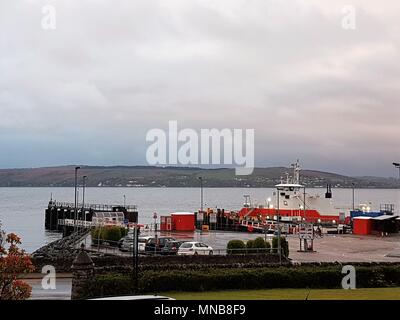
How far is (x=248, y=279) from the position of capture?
811 inches

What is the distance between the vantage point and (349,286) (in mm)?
21531

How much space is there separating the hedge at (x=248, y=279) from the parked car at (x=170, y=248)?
1015 centimetres

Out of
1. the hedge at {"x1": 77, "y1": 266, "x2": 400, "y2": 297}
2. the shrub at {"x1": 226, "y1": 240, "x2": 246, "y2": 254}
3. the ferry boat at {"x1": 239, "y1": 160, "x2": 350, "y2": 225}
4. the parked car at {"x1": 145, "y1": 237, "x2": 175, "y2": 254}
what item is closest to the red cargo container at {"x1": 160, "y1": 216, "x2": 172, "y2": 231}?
the ferry boat at {"x1": 239, "y1": 160, "x2": 350, "y2": 225}

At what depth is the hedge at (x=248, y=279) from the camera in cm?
1973

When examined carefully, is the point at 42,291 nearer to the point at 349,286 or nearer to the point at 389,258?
the point at 349,286

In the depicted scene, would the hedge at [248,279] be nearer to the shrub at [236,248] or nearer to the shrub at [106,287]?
the shrub at [106,287]

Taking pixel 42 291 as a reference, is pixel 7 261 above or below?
above

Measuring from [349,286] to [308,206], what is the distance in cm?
4295

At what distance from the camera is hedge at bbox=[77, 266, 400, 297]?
1973 cm

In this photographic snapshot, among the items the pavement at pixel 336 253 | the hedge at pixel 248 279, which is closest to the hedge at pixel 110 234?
the pavement at pixel 336 253

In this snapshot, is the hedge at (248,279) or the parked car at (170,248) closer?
the hedge at (248,279)

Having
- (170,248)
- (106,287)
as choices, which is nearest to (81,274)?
(106,287)
